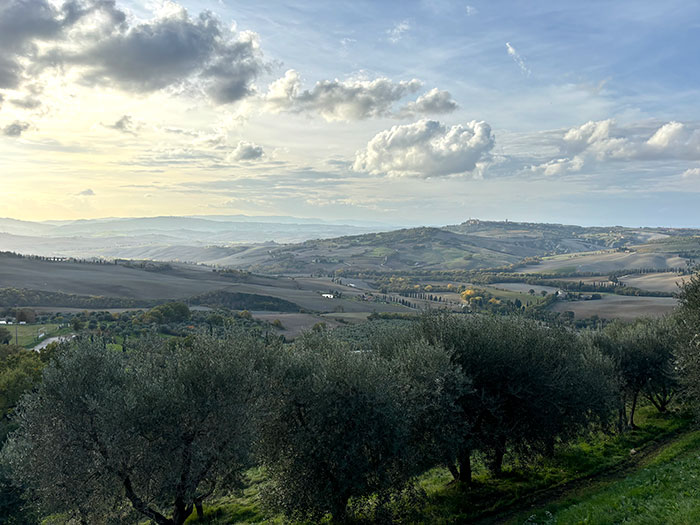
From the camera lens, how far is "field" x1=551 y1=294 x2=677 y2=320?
125 metres

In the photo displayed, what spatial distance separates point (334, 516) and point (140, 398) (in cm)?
1014

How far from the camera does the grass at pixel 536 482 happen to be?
815 inches

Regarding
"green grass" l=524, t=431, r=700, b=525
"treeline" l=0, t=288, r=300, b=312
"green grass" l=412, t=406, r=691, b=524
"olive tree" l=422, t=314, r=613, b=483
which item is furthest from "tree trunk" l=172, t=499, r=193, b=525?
"treeline" l=0, t=288, r=300, b=312

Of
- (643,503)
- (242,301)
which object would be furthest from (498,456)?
(242,301)

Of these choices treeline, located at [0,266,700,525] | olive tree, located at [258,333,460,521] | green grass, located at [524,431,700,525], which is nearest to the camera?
green grass, located at [524,431,700,525]

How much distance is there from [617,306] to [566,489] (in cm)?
13943

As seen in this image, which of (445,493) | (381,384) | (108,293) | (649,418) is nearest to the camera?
(381,384)

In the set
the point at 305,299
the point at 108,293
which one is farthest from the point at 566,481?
the point at 108,293

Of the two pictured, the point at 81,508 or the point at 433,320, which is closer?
the point at 81,508

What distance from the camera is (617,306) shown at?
139500mm

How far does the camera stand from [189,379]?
1905cm

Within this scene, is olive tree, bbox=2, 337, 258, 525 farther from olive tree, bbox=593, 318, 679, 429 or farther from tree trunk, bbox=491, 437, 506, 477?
olive tree, bbox=593, 318, 679, 429

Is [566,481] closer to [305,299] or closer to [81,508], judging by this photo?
[81,508]

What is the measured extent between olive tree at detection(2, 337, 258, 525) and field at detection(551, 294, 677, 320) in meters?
127
